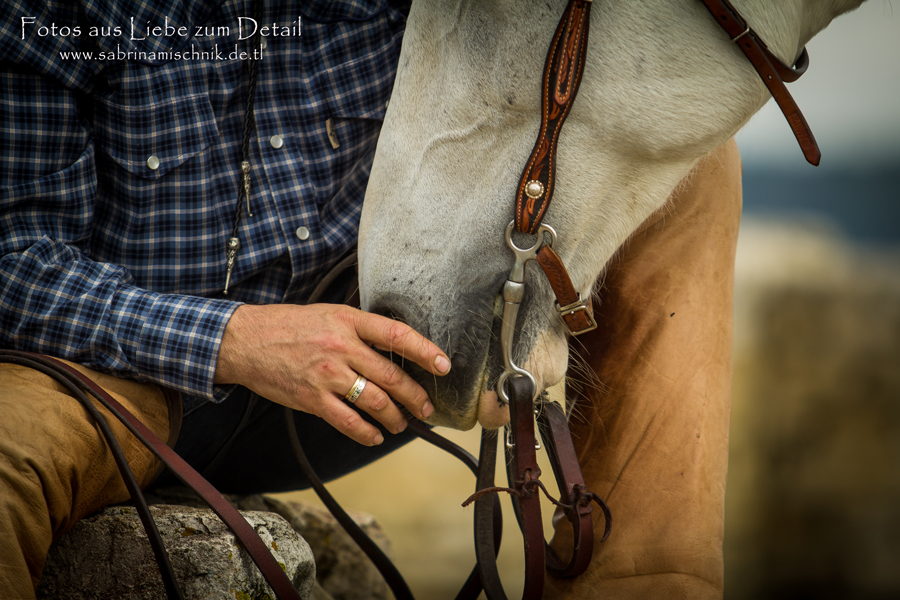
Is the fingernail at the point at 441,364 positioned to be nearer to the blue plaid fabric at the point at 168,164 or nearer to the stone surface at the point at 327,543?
the blue plaid fabric at the point at 168,164

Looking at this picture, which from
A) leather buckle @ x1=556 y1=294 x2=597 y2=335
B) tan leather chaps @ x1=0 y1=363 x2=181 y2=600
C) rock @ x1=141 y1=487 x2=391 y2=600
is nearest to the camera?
tan leather chaps @ x1=0 y1=363 x2=181 y2=600

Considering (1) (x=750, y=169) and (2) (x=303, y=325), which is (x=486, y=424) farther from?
(1) (x=750, y=169)

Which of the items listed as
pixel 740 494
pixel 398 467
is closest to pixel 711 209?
pixel 740 494

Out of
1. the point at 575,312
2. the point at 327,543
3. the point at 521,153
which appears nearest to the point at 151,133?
→ the point at 521,153

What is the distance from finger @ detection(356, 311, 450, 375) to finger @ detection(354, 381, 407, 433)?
0.06 meters

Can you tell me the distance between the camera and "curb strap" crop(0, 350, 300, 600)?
69cm

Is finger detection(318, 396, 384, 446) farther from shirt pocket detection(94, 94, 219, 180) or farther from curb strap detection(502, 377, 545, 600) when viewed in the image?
shirt pocket detection(94, 94, 219, 180)

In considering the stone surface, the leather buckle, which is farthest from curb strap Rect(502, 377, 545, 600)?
the stone surface

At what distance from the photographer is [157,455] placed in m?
0.71

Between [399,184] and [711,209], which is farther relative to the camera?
[711,209]

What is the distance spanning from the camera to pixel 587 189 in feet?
2.30

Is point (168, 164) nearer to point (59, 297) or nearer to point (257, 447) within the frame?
point (59, 297)

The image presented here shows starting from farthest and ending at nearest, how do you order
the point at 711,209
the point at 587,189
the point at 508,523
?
the point at 508,523, the point at 711,209, the point at 587,189

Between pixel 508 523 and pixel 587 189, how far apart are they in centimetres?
262
